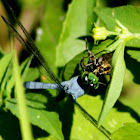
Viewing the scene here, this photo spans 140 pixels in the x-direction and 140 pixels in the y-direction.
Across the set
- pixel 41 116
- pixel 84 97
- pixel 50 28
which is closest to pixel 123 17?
pixel 84 97

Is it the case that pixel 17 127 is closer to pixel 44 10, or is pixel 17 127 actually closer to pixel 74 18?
pixel 74 18

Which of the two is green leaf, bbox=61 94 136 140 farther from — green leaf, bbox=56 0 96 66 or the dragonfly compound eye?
green leaf, bbox=56 0 96 66

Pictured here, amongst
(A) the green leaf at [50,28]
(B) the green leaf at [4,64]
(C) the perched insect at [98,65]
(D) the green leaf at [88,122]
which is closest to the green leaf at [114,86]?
(C) the perched insect at [98,65]

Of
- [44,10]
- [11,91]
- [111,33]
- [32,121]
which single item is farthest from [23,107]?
[44,10]

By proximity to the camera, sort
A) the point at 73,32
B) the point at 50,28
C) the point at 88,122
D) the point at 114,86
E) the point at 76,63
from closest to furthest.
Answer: the point at 114,86
the point at 76,63
the point at 88,122
the point at 73,32
the point at 50,28

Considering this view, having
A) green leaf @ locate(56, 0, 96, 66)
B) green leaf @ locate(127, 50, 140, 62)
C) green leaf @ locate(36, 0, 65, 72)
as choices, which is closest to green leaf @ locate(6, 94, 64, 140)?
green leaf @ locate(56, 0, 96, 66)

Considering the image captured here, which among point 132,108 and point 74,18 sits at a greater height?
point 74,18

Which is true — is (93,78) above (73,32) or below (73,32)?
below

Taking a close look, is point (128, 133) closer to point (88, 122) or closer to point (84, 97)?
point (88, 122)
